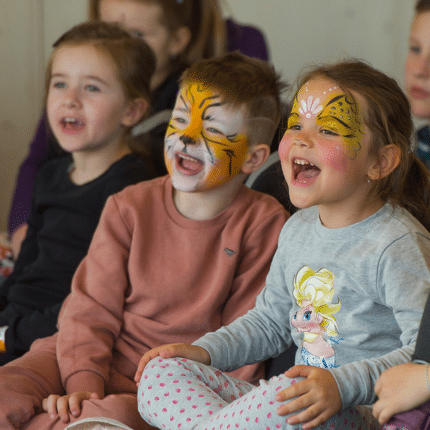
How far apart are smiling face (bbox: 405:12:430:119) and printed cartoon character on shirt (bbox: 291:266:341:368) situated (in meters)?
1.14

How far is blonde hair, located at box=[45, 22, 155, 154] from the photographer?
1584mm

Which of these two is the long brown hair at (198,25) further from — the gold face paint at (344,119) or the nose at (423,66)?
the gold face paint at (344,119)

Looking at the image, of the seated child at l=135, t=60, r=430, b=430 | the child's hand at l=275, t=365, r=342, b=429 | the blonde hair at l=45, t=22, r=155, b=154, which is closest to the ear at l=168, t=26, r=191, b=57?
the blonde hair at l=45, t=22, r=155, b=154

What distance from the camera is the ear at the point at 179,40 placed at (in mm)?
2023

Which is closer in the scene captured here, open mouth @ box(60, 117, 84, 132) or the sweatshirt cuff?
the sweatshirt cuff

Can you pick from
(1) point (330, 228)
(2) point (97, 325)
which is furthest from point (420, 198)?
(2) point (97, 325)

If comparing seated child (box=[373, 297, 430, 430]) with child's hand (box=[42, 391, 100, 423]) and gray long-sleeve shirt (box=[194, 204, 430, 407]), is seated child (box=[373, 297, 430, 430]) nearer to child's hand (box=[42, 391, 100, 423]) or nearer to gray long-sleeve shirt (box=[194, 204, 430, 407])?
gray long-sleeve shirt (box=[194, 204, 430, 407])

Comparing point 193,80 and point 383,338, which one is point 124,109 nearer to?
point 193,80

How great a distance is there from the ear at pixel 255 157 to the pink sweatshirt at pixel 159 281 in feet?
0.22

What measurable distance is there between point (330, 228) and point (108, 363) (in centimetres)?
51

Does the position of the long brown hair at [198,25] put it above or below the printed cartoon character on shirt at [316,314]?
above

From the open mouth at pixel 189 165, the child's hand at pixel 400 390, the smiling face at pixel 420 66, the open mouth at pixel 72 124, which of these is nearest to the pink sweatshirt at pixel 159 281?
the open mouth at pixel 189 165

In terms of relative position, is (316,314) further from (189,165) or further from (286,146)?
(189,165)

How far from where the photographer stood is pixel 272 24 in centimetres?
290
